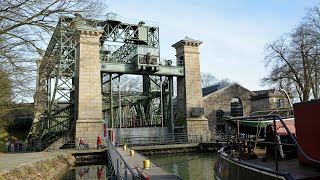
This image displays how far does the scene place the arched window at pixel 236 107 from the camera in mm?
52344

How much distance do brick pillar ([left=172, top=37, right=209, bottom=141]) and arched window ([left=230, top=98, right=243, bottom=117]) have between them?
11.7 m

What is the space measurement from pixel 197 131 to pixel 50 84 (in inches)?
686

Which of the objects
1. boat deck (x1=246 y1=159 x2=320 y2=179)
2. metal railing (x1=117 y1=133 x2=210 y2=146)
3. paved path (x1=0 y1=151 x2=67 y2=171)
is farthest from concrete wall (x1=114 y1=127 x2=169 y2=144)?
boat deck (x1=246 y1=159 x2=320 y2=179)

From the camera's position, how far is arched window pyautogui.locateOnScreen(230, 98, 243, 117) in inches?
2061

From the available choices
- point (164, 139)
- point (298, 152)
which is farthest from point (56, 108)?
point (298, 152)

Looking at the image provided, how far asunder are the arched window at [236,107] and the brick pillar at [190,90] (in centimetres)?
1173

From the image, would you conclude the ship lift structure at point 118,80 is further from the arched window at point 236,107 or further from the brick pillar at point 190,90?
the arched window at point 236,107

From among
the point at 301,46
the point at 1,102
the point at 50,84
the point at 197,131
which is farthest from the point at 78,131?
the point at 301,46

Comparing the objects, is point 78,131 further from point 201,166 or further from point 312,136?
point 312,136

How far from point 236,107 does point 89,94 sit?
82.6 ft

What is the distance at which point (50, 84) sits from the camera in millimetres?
39656

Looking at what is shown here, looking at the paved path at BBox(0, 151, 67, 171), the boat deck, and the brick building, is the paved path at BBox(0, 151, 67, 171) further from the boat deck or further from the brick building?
the brick building

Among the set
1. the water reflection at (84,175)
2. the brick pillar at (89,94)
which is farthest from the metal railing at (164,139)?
the water reflection at (84,175)

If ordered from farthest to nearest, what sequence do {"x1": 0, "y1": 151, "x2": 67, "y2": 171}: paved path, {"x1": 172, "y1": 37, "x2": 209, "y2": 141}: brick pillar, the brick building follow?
the brick building
{"x1": 172, "y1": 37, "x2": 209, "y2": 141}: brick pillar
{"x1": 0, "y1": 151, "x2": 67, "y2": 171}: paved path
